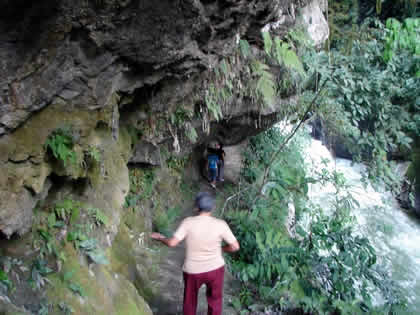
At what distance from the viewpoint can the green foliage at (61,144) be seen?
118 inches

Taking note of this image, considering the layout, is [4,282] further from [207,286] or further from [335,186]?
[335,186]

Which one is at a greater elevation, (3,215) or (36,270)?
(3,215)

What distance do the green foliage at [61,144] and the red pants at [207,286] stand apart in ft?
5.48

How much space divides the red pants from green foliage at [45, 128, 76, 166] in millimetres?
1672

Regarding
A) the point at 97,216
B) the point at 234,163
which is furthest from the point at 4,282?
the point at 234,163

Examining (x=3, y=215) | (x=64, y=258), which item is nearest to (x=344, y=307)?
(x=64, y=258)

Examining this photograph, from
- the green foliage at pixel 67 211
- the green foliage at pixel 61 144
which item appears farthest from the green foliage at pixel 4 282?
the green foliage at pixel 61 144

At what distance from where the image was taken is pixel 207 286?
3.63 m

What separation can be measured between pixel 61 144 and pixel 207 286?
82.2 inches

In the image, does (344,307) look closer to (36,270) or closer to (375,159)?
(375,159)

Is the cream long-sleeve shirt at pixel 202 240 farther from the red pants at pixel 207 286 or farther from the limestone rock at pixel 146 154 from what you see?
the limestone rock at pixel 146 154

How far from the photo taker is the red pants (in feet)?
11.4

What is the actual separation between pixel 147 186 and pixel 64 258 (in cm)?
361

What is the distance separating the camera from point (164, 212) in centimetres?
745
